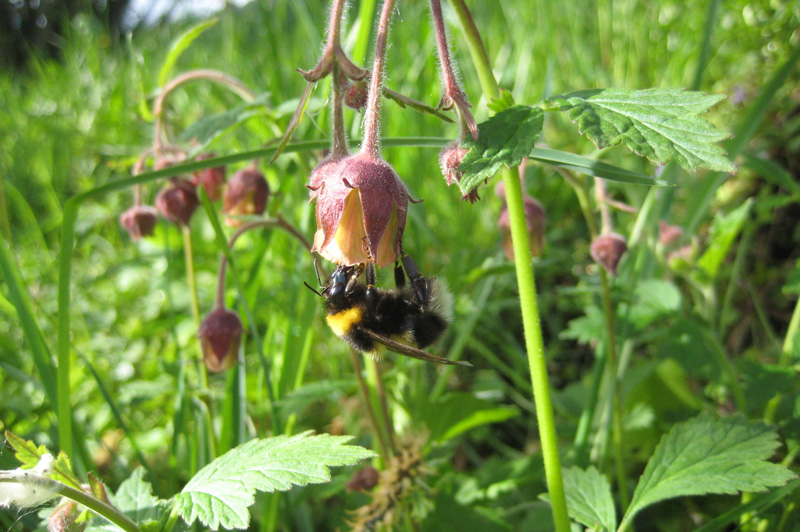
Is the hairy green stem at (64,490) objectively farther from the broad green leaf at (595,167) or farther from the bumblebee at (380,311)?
the broad green leaf at (595,167)

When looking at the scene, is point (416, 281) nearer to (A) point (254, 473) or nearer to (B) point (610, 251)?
(A) point (254, 473)

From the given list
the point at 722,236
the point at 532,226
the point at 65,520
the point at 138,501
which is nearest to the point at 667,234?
the point at 722,236

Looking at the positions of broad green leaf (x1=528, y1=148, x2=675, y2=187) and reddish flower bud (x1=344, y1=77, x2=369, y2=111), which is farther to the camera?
reddish flower bud (x1=344, y1=77, x2=369, y2=111)

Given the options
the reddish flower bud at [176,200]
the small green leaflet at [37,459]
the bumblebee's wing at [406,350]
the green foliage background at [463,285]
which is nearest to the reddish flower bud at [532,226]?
the green foliage background at [463,285]

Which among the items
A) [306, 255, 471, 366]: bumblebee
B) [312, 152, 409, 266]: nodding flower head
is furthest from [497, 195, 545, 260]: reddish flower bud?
[312, 152, 409, 266]: nodding flower head

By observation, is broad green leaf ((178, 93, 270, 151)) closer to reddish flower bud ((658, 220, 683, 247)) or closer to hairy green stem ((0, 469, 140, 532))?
hairy green stem ((0, 469, 140, 532))
